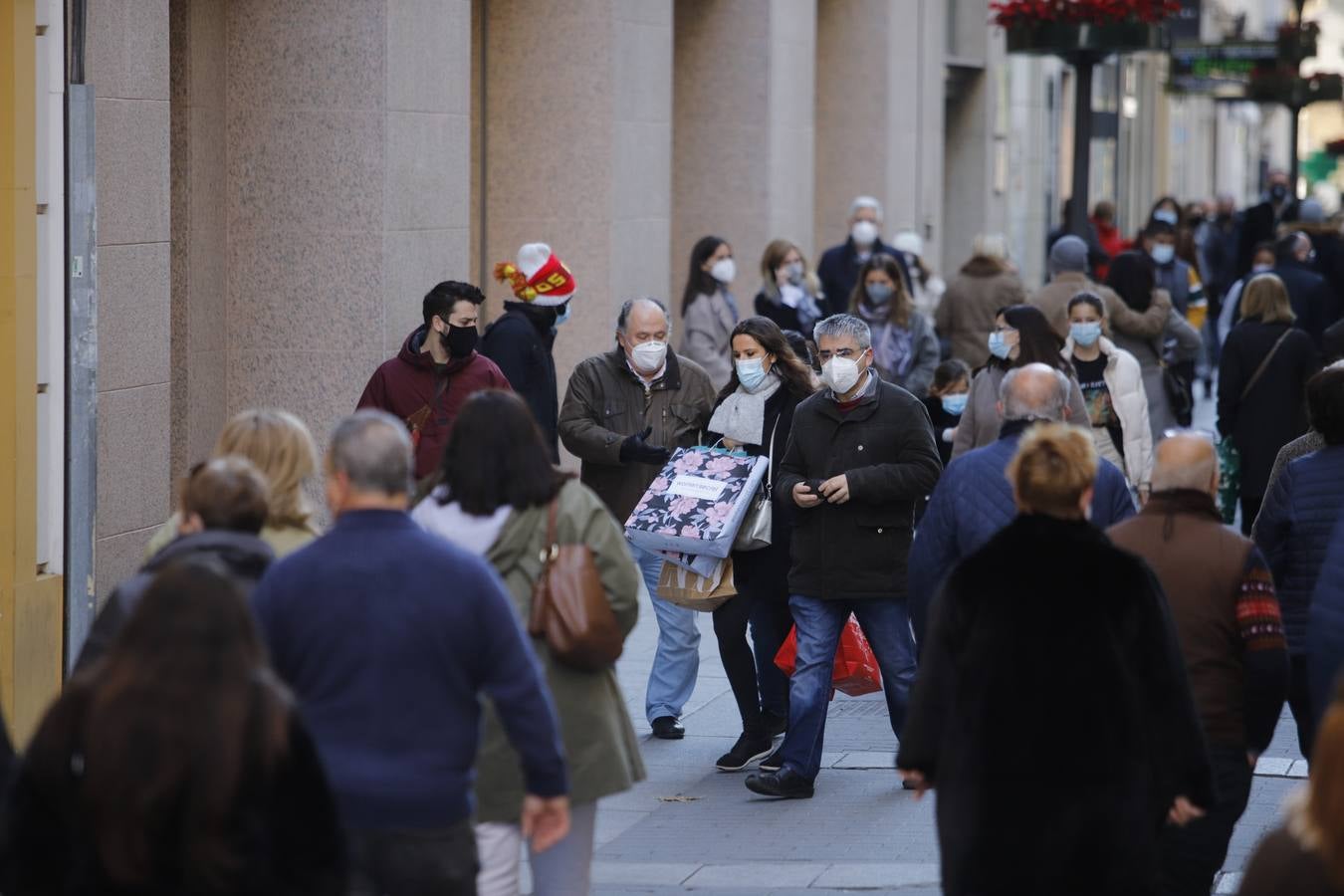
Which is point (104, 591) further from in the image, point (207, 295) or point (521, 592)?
point (521, 592)

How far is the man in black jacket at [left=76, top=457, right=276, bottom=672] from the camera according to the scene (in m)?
4.80

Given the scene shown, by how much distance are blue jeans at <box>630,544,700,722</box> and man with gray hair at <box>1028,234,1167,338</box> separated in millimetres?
4615

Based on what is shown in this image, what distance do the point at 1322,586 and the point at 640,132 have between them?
30.4 ft

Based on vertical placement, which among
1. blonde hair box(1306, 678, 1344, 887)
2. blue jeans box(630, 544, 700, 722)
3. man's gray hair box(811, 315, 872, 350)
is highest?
man's gray hair box(811, 315, 872, 350)

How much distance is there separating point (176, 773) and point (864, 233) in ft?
43.2

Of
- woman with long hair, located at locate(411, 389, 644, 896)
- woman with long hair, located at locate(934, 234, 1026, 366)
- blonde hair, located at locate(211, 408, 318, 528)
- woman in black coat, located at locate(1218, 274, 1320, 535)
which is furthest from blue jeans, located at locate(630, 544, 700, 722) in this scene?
woman with long hair, located at locate(934, 234, 1026, 366)

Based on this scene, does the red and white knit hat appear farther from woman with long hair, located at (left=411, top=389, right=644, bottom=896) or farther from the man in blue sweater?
the man in blue sweater

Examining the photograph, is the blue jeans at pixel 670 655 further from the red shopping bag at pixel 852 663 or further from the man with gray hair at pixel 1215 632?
the man with gray hair at pixel 1215 632

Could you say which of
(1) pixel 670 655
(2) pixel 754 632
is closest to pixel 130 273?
(1) pixel 670 655

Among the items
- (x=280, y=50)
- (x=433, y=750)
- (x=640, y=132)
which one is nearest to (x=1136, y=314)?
(x=640, y=132)

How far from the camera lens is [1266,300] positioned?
12.4 metres

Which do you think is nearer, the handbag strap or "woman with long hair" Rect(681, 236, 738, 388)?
the handbag strap

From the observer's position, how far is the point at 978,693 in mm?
5055

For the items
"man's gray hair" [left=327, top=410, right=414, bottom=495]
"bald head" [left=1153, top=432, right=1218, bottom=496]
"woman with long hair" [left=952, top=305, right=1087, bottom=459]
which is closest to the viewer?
"man's gray hair" [left=327, top=410, right=414, bottom=495]
